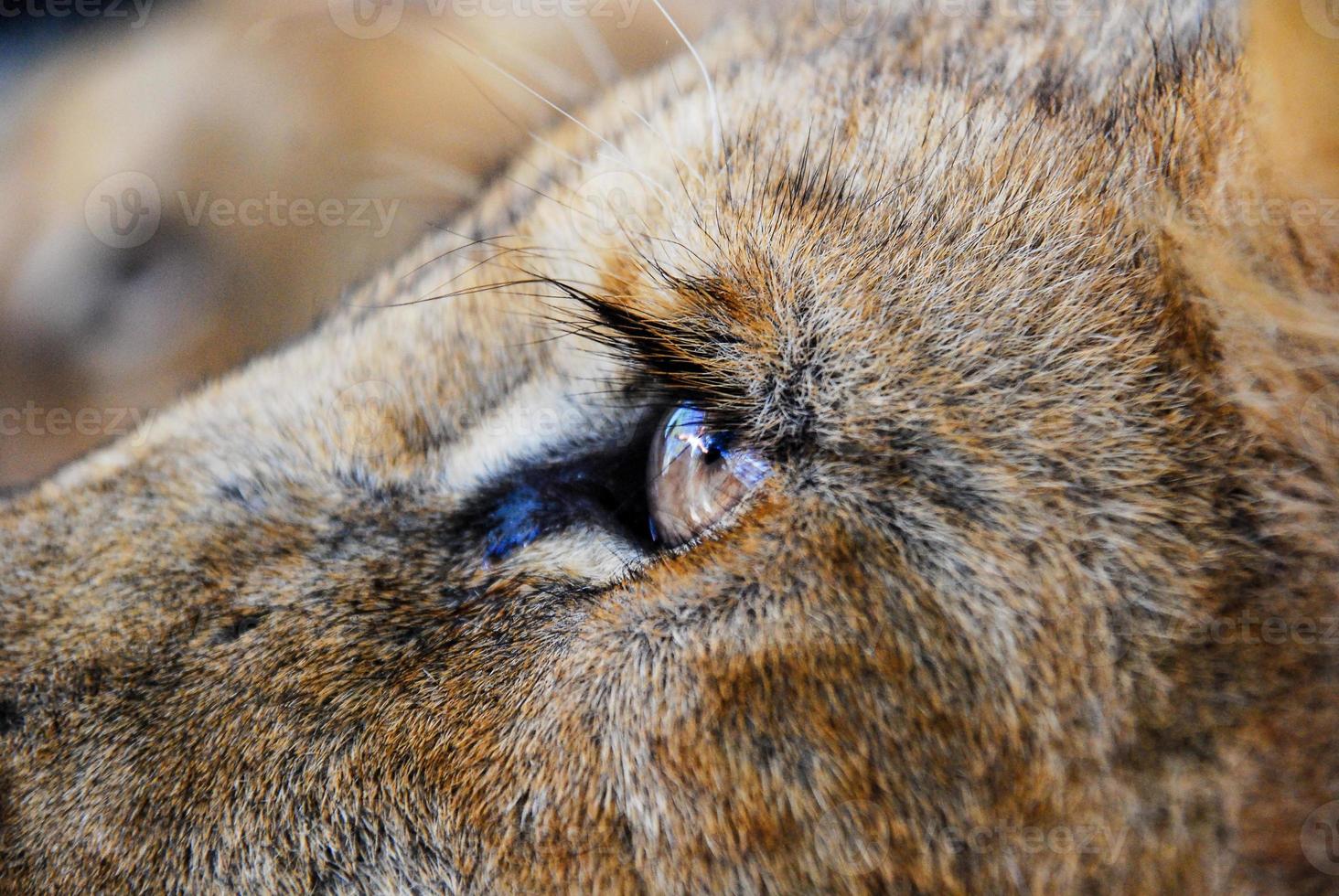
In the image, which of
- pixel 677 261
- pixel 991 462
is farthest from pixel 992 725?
pixel 677 261

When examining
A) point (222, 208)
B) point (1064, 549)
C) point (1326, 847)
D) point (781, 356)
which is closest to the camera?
point (1326, 847)

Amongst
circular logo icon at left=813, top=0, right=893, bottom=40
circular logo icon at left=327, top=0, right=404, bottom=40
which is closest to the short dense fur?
circular logo icon at left=813, top=0, right=893, bottom=40

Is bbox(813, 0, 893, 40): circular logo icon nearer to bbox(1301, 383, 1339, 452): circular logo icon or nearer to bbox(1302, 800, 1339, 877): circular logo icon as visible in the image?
bbox(1301, 383, 1339, 452): circular logo icon

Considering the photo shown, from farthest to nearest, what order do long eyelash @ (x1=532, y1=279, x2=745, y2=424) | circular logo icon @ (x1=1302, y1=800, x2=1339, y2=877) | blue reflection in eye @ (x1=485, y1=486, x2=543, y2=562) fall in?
blue reflection in eye @ (x1=485, y1=486, x2=543, y2=562)
long eyelash @ (x1=532, y1=279, x2=745, y2=424)
circular logo icon @ (x1=1302, y1=800, x2=1339, y2=877)

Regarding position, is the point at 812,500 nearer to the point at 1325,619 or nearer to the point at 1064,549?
the point at 1064,549

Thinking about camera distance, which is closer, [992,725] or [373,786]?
[992,725]

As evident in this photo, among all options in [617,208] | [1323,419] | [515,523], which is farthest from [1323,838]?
[617,208]
